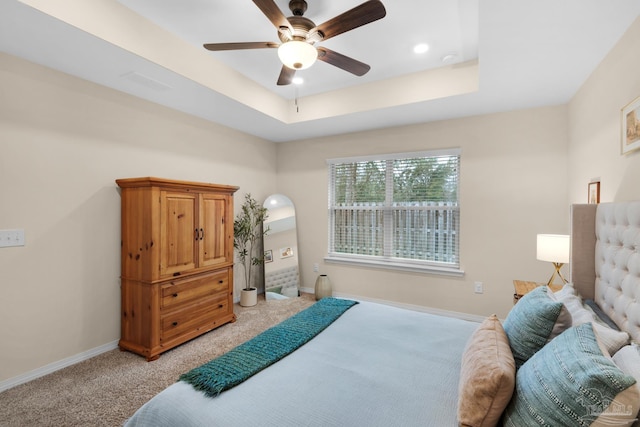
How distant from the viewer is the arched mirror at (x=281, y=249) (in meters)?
4.33

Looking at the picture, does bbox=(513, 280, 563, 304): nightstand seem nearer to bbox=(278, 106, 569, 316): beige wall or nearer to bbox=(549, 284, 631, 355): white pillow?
bbox=(549, 284, 631, 355): white pillow

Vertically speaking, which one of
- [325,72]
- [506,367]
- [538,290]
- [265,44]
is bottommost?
[506,367]

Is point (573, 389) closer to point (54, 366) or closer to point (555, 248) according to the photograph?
point (555, 248)

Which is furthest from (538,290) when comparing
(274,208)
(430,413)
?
(274,208)

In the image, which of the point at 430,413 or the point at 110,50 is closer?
the point at 430,413

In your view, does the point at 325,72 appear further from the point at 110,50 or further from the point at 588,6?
the point at 588,6

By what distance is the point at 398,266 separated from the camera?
3.83 metres

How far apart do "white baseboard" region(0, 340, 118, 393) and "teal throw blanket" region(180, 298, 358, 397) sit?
183 cm

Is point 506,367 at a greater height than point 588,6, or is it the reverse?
point 588,6

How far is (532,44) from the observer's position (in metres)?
1.97

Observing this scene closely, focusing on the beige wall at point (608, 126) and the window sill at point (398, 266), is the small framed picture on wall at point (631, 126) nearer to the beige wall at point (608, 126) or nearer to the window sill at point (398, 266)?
the beige wall at point (608, 126)

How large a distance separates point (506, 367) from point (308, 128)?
11.5 feet

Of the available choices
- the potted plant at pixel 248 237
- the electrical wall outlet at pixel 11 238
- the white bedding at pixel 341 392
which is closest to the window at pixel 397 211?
the potted plant at pixel 248 237

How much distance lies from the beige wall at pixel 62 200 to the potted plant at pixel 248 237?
127 centimetres
